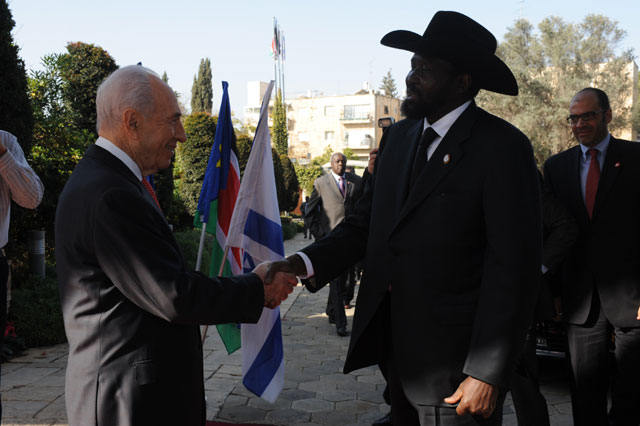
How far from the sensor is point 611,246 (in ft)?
11.6

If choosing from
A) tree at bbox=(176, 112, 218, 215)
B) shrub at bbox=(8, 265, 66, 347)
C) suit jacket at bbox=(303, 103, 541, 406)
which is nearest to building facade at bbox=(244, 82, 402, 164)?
tree at bbox=(176, 112, 218, 215)

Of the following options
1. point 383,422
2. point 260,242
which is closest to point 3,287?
point 260,242

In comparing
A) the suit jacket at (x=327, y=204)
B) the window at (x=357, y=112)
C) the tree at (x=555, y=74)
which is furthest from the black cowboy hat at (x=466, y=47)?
the window at (x=357, y=112)

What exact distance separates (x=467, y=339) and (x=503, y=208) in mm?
523

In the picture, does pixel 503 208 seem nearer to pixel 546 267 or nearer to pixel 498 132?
pixel 498 132

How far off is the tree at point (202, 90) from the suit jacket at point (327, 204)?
2147 inches

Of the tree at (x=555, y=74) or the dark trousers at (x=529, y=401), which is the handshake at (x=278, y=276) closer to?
the dark trousers at (x=529, y=401)

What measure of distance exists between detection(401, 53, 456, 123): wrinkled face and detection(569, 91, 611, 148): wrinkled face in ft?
5.60

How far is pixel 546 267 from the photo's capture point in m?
3.67

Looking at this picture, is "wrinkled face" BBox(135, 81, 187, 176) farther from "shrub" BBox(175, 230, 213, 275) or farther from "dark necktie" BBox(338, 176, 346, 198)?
"shrub" BBox(175, 230, 213, 275)

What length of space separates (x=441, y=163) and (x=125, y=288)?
1.28 meters

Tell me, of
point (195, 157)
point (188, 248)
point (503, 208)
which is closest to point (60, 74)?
point (188, 248)

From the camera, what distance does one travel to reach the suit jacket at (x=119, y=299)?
6.54 ft

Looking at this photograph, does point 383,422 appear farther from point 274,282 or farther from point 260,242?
point 274,282
